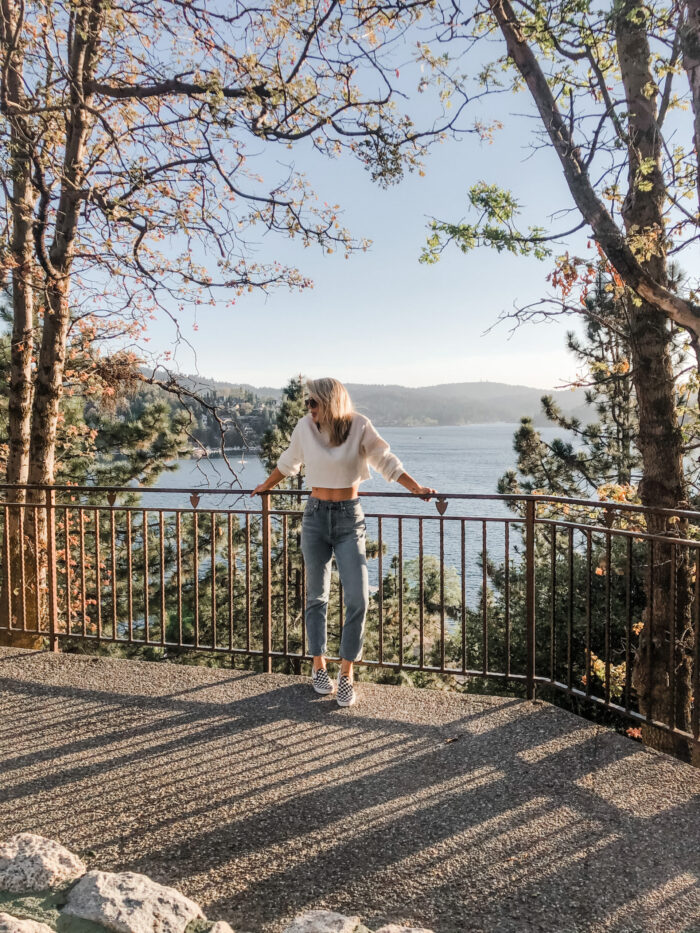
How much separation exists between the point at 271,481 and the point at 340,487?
1.75ft

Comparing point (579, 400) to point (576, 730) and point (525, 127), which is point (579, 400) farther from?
point (576, 730)

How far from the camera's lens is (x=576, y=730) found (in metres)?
3.25

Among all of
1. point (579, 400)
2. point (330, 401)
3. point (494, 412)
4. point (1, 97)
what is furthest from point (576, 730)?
point (494, 412)

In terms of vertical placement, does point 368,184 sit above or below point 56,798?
above

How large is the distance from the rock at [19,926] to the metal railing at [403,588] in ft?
5.72

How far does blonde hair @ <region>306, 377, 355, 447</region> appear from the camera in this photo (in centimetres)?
352

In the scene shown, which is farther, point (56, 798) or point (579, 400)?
point (579, 400)

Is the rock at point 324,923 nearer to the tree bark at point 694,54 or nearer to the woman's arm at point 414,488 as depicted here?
the woman's arm at point 414,488

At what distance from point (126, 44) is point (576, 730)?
6884 millimetres

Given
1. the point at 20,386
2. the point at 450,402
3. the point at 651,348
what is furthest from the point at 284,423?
the point at 450,402

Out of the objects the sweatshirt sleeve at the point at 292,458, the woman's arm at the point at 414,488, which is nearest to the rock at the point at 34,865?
the sweatshirt sleeve at the point at 292,458

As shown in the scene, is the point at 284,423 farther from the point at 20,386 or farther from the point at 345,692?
the point at 345,692

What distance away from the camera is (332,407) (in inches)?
139

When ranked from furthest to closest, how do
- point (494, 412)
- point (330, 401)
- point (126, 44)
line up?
point (494, 412), point (126, 44), point (330, 401)
